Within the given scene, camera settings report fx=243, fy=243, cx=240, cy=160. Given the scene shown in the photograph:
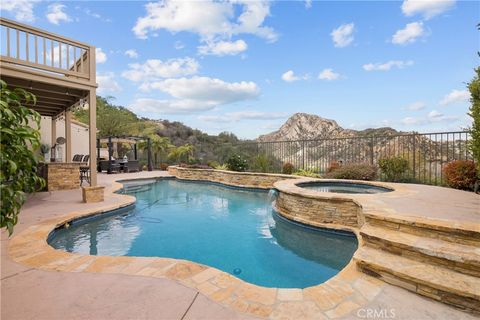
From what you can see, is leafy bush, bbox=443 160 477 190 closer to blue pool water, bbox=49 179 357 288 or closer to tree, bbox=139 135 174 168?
blue pool water, bbox=49 179 357 288

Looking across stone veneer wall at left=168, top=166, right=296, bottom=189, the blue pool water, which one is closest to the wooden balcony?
the blue pool water

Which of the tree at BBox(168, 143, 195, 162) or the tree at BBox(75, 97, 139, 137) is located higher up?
the tree at BBox(75, 97, 139, 137)

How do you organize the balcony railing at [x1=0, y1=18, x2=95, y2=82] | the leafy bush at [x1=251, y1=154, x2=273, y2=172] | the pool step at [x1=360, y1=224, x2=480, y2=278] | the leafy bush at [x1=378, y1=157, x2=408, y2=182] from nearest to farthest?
the pool step at [x1=360, y1=224, x2=480, y2=278] < the balcony railing at [x1=0, y1=18, x2=95, y2=82] < the leafy bush at [x1=378, y1=157, x2=408, y2=182] < the leafy bush at [x1=251, y1=154, x2=273, y2=172]

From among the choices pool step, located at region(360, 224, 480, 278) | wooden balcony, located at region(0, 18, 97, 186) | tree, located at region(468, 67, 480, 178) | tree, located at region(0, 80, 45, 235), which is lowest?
pool step, located at region(360, 224, 480, 278)

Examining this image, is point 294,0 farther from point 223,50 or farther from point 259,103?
point 259,103

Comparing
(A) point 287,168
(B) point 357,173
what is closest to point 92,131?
(A) point 287,168

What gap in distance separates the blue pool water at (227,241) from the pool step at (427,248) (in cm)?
78

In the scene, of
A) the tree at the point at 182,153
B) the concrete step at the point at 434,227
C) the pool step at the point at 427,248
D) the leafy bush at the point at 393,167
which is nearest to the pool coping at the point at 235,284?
the pool step at the point at 427,248

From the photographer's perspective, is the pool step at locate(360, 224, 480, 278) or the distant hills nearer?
the pool step at locate(360, 224, 480, 278)

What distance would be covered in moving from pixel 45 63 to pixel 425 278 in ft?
26.0

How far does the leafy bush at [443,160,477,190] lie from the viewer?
6296mm

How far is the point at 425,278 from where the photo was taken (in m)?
2.32

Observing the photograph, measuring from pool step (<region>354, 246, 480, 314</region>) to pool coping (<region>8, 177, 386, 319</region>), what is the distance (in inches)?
5.5

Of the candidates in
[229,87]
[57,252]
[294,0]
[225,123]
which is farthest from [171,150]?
[57,252]
